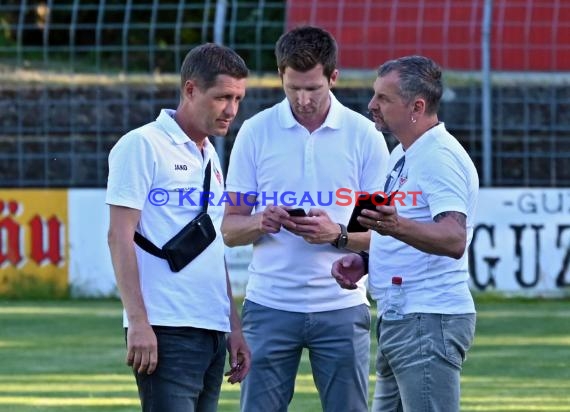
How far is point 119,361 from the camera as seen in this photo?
1077cm

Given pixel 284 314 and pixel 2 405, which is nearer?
pixel 284 314

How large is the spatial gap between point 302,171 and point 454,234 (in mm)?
1031

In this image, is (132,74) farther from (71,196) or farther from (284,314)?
(284,314)

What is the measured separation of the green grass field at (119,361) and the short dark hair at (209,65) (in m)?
3.86

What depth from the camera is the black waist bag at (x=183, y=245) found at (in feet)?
16.6

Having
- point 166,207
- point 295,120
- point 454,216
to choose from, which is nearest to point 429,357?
point 454,216

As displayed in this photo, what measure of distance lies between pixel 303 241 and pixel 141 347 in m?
1.28

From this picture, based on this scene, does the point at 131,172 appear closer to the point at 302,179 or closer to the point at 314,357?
the point at 302,179

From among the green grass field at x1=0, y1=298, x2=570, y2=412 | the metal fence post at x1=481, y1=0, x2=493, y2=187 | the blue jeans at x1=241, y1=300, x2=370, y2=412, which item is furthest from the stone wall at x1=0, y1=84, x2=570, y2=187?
the blue jeans at x1=241, y1=300, x2=370, y2=412

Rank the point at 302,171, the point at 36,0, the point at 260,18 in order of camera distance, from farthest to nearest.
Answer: the point at 36,0 → the point at 260,18 → the point at 302,171

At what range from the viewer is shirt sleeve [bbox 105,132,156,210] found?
16.4ft

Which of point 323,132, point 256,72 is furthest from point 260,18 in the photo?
point 323,132

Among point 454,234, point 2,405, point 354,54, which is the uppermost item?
point 354,54

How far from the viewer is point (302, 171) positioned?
236 inches
